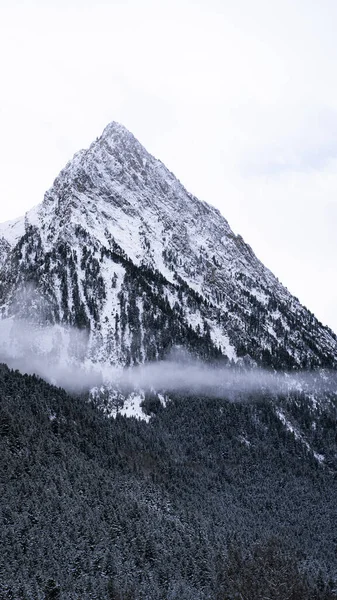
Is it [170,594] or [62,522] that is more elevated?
[62,522]

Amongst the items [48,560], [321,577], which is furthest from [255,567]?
[48,560]

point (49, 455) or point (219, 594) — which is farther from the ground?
point (49, 455)

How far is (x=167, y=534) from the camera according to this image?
168 metres

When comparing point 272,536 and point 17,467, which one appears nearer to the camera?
point 17,467

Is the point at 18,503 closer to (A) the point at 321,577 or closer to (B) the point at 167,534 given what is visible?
(B) the point at 167,534

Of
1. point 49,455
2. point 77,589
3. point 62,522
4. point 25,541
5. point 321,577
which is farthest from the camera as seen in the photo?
point 49,455

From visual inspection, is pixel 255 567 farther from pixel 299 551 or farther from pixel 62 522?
pixel 62 522

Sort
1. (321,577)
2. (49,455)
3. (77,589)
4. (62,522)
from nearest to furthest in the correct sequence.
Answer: (77,589)
(62,522)
(321,577)
(49,455)

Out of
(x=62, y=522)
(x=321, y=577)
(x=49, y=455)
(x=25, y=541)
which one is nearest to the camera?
(x=25, y=541)

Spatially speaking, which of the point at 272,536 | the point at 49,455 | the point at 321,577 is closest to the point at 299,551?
the point at 272,536

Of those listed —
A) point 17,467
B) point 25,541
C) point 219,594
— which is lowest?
point 219,594

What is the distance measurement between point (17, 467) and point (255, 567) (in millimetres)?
63008

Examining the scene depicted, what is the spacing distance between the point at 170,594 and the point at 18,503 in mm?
40363

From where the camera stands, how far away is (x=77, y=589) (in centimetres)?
13650
